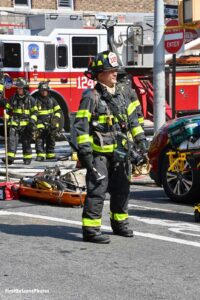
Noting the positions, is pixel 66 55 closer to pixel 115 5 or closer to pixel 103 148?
pixel 115 5

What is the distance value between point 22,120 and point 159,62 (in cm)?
330

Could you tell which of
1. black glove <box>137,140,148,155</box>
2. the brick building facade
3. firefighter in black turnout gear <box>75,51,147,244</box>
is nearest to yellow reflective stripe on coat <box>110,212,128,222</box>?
firefighter in black turnout gear <box>75,51,147,244</box>

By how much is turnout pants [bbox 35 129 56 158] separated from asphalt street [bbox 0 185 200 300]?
6.21m

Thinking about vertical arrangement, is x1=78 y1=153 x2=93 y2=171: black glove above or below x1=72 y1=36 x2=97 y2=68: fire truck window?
below

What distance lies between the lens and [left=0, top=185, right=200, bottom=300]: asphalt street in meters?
5.61

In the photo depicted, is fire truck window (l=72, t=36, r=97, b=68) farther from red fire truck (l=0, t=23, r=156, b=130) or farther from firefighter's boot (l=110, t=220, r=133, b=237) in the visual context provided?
firefighter's boot (l=110, t=220, r=133, b=237)

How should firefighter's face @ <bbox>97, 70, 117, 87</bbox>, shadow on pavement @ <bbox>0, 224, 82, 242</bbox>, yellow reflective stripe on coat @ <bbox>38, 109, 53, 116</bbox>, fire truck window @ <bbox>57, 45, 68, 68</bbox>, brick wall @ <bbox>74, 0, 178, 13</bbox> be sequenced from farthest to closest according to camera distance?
brick wall @ <bbox>74, 0, 178, 13</bbox> < fire truck window @ <bbox>57, 45, 68, 68</bbox> < yellow reflective stripe on coat @ <bbox>38, 109, 53, 116</bbox> < shadow on pavement @ <bbox>0, 224, 82, 242</bbox> < firefighter's face @ <bbox>97, 70, 117, 87</bbox>

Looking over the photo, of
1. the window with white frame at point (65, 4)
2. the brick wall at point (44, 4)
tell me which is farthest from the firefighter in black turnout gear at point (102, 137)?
the window with white frame at point (65, 4)

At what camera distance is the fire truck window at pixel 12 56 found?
18.9 meters

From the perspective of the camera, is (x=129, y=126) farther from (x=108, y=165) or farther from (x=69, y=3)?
(x=69, y=3)

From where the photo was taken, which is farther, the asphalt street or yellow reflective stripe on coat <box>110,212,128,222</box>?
yellow reflective stripe on coat <box>110,212,128,222</box>

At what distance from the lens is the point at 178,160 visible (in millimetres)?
9852

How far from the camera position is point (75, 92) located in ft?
64.3

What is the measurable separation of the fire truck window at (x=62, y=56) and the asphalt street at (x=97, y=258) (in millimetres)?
10502
